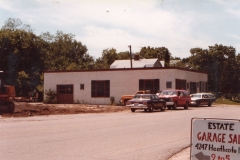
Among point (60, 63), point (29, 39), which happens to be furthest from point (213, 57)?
point (29, 39)

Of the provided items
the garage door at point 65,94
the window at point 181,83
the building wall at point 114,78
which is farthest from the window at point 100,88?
the window at point 181,83

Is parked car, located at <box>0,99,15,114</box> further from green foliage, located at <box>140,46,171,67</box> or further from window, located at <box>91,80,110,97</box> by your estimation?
green foliage, located at <box>140,46,171,67</box>

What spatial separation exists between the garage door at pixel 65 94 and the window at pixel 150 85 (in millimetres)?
9162

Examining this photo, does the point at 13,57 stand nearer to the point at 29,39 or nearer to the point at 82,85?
the point at 29,39

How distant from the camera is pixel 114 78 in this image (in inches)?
1880

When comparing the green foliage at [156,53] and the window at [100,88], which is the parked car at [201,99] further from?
the green foliage at [156,53]

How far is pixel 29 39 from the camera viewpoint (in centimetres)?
7244

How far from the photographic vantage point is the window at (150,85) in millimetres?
45750

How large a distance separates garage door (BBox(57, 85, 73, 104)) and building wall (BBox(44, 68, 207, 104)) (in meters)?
0.51

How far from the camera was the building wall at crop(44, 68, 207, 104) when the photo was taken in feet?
150

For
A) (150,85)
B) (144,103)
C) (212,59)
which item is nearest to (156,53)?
(212,59)

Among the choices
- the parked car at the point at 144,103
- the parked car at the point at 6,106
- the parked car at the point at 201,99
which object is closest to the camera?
the parked car at the point at 6,106

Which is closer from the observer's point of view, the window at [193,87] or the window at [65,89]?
the window at [65,89]

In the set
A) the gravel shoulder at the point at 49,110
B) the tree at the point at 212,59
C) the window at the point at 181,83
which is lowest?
the gravel shoulder at the point at 49,110
